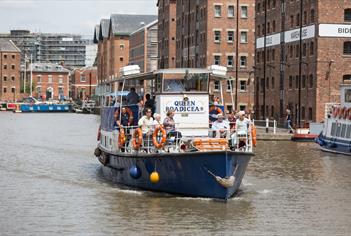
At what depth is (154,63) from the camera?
171m

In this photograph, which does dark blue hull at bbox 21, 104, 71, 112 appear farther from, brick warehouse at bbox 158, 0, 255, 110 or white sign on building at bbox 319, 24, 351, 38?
white sign on building at bbox 319, 24, 351, 38

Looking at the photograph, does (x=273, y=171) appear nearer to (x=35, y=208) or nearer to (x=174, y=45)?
(x=35, y=208)

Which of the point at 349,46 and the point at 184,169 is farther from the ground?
the point at 349,46

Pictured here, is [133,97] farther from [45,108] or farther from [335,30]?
[45,108]

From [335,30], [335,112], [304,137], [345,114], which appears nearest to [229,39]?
[335,30]

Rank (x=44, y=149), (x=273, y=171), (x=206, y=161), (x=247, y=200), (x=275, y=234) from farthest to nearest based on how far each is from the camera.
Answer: (x=44, y=149) < (x=273, y=171) < (x=247, y=200) < (x=206, y=161) < (x=275, y=234)

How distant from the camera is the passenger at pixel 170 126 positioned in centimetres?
3137

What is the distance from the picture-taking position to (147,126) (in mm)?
32062

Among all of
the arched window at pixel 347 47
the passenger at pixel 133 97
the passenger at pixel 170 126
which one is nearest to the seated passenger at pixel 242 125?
the passenger at pixel 170 126

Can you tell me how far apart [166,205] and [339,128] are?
2995 cm

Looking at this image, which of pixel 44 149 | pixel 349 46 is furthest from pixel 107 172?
pixel 349 46

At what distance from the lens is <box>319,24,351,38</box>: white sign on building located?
267 ft

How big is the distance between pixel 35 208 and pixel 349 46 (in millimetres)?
56721

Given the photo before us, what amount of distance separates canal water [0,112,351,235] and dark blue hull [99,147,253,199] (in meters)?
0.36
